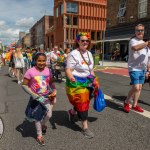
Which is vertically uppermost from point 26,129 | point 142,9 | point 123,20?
point 142,9

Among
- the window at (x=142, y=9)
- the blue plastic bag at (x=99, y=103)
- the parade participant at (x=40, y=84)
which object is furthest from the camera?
the window at (x=142, y=9)

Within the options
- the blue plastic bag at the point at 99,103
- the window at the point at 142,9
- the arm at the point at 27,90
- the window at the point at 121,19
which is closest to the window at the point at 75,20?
the window at the point at 121,19

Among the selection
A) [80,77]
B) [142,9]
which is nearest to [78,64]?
[80,77]

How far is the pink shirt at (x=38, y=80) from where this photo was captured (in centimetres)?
378

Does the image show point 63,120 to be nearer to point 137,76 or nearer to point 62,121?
point 62,121

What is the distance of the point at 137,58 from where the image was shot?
5211mm

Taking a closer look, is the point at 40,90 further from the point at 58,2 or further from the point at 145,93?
the point at 58,2

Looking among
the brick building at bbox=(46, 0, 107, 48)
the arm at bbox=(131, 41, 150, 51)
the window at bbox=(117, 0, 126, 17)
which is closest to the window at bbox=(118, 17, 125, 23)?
the window at bbox=(117, 0, 126, 17)

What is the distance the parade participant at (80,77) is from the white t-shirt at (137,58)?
56.9 inches

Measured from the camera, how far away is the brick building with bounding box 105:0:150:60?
2605 cm

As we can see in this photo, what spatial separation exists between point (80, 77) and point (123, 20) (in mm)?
27012

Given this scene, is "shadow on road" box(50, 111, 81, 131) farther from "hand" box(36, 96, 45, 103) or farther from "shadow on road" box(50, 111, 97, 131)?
"hand" box(36, 96, 45, 103)

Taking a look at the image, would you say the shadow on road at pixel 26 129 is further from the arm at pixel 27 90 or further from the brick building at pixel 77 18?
the brick building at pixel 77 18

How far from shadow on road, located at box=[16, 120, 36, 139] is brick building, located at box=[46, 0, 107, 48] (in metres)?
57.0
